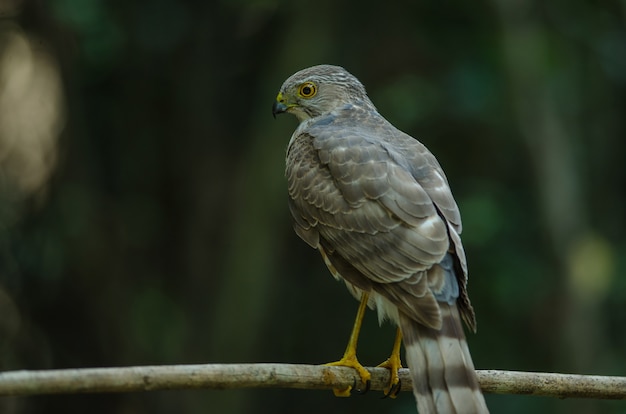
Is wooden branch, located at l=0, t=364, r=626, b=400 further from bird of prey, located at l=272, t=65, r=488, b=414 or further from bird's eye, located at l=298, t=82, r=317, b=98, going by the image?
bird's eye, located at l=298, t=82, r=317, b=98

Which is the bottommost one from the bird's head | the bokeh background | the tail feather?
the bokeh background

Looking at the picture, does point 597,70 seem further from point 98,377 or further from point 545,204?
point 98,377

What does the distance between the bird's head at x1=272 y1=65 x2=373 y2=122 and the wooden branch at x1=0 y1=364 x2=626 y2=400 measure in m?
1.85

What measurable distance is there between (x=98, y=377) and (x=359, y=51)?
6.95 metres

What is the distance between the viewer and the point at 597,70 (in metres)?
10.3

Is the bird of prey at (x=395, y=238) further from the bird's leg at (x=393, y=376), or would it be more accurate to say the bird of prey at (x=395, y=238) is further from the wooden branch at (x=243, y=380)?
the wooden branch at (x=243, y=380)

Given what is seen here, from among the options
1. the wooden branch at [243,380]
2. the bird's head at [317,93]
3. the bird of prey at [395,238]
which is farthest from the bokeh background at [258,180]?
the wooden branch at [243,380]

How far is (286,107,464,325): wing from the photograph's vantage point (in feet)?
15.2

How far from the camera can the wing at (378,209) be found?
15.2 feet

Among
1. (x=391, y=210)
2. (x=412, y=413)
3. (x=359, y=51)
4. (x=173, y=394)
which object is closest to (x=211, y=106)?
(x=359, y=51)

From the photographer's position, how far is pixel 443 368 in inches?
169

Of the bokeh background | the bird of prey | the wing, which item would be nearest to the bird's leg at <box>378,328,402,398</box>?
the bird of prey

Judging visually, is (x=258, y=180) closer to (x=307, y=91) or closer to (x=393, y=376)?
(x=307, y=91)

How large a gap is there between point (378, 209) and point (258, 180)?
4.19m
